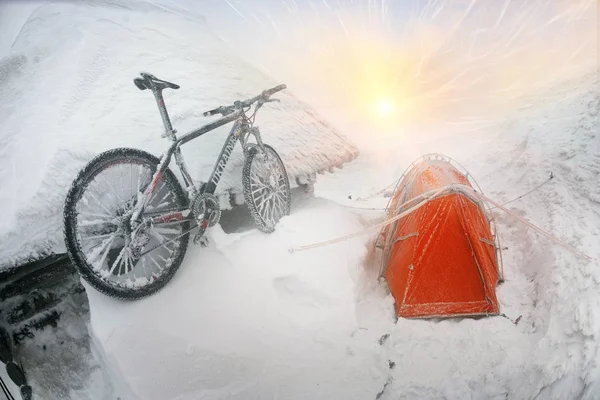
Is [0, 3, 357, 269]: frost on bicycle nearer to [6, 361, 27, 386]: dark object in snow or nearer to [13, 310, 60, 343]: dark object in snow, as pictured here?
[13, 310, 60, 343]: dark object in snow

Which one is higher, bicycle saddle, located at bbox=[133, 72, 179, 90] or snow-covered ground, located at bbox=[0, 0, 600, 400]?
bicycle saddle, located at bbox=[133, 72, 179, 90]

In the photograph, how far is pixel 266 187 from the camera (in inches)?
98.8

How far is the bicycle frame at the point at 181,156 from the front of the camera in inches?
69.0

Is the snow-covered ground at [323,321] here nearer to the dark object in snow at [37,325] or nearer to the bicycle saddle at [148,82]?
the dark object in snow at [37,325]

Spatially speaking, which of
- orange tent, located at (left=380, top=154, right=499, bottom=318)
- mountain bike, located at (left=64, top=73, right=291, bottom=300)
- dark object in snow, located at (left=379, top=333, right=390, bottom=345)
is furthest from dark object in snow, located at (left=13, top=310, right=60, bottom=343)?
orange tent, located at (left=380, top=154, right=499, bottom=318)

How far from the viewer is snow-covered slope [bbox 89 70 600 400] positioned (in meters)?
1.61

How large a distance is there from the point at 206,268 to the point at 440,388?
1729mm

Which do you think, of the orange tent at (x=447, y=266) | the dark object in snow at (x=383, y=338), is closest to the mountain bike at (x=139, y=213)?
the dark object in snow at (x=383, y=338)

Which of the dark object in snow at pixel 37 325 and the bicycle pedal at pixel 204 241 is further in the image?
the bicycle pedal at pixel 204 241

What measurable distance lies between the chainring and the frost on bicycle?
21cm

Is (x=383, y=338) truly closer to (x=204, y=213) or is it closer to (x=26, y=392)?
(x=204, y=213)

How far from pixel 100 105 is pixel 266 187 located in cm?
129

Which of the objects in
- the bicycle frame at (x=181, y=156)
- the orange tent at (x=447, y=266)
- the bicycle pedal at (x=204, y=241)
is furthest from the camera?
the orange tent at (x=447, y=266)

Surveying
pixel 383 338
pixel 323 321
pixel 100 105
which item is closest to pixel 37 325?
pixel 100 105
